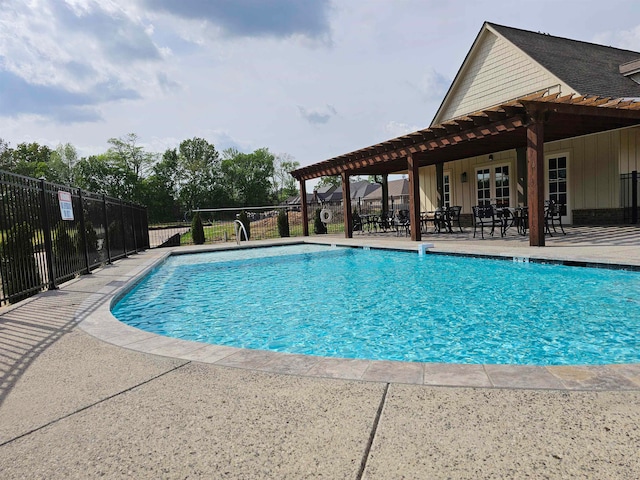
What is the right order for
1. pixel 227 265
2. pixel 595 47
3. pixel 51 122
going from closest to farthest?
pixel 227 265
pixel 595 47
pixel 51 122

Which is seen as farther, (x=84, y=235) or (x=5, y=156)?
(x=5, y=156)

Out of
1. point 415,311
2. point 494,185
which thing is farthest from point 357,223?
point 415,311

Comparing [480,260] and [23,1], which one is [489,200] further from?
[23,1]

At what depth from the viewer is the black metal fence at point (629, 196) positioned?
11164mm

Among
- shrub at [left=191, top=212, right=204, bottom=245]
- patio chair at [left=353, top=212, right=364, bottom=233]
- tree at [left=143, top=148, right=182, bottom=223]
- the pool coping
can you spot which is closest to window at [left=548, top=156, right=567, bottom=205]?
patio chair at [left=353, top=212, right=364, bottom=233]

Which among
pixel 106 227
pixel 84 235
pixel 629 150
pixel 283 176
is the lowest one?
pixel 84 235

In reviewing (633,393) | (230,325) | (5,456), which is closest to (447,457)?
(633,393)

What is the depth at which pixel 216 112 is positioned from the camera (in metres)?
15.2

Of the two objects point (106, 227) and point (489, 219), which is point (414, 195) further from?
point (106, 227)

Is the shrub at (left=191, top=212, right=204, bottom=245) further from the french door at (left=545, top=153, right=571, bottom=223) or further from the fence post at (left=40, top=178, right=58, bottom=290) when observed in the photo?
the french door at (left=545, top=153, right=571, bottom=223)

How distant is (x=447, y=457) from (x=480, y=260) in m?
6.96

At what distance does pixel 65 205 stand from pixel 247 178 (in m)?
52.0

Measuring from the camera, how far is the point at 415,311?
5.04m

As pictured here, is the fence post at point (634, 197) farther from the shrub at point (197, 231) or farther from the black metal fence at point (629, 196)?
the shrub at point (197, 231)
